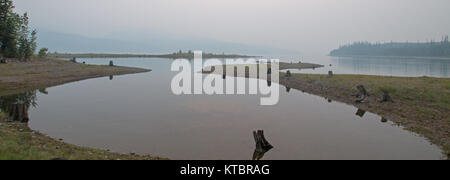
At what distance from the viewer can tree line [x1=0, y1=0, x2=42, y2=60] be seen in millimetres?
58062

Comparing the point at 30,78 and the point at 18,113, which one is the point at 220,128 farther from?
the point at 30,78

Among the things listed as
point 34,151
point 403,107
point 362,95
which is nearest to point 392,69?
point 362,95

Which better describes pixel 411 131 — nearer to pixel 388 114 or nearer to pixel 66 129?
pixel 388 114

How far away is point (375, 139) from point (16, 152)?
1904 centimetres

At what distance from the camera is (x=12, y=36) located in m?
59.3

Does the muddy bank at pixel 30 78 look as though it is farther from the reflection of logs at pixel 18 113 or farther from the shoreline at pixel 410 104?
the shoreline at pixel 410 104

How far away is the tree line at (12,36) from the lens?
5806 cm

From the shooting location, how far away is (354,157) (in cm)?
1448

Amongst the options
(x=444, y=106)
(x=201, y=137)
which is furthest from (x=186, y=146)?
(x=444, y=106)

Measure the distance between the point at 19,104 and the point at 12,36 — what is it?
52.3 meters

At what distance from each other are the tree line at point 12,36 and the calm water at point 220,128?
36.0m

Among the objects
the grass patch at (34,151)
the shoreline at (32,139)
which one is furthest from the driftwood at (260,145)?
the grass patch at (34,151)
